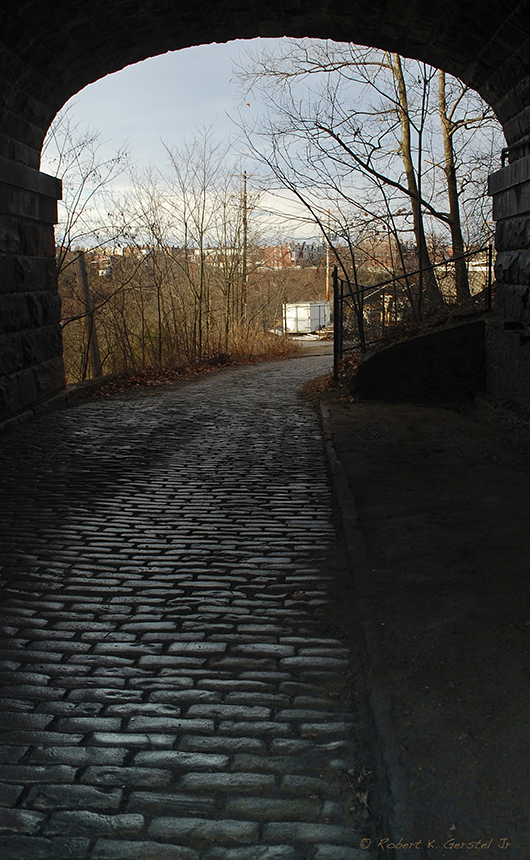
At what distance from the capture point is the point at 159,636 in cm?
376

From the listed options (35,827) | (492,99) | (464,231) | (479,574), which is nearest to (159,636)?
(35,827)

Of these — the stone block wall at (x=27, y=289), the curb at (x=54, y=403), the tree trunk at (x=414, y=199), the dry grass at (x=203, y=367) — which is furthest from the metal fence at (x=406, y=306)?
the stone block wall at (x=27, y=289)

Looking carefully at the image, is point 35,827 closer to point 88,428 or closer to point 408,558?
point 408,558

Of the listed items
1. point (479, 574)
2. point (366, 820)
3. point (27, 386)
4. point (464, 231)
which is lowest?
point (366, 820)

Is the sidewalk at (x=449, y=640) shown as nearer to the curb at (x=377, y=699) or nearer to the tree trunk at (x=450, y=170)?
the curb at (x=377, y=699)

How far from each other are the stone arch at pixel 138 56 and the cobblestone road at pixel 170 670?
340 centimetres

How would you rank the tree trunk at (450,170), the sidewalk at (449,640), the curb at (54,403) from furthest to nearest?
1. the tree trunk at (450,170)
2. the curb at (54,403)
3. the sidewalk at (449,640)

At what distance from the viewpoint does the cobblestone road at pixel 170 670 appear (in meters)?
2.40

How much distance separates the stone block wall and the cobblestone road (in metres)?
2.54

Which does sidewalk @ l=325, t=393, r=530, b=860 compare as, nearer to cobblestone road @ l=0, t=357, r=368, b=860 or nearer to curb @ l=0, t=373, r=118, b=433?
cobblestone road @ l=0, t=357, r=368, b=860

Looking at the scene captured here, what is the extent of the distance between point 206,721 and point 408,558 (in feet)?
6.70

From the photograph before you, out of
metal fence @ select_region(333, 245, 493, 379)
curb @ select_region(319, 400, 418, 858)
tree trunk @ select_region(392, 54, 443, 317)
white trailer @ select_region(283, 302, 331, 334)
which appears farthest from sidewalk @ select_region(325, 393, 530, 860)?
white trailer @ select_region(283, 302, 331, 334)

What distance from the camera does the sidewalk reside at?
2.36 m

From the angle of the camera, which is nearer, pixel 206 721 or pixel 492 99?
pixel 206 721
